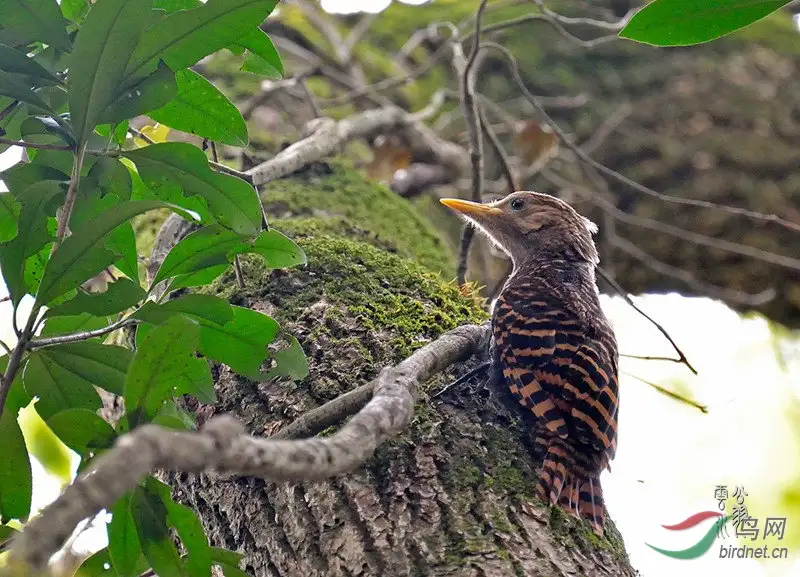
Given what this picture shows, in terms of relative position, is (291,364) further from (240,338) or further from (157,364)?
(157,364)

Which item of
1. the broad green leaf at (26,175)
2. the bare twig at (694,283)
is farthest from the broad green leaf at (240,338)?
the bare twig at (694,283)

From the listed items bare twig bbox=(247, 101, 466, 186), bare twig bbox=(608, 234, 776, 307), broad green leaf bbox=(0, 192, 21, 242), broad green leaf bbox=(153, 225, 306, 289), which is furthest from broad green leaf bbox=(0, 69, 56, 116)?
bare twig bbox=(608, 234, 776, 307)

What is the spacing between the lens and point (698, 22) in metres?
1.46

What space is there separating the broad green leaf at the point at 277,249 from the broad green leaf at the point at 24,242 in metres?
0.41

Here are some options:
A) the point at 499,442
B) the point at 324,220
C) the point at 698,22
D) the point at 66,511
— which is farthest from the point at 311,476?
the point at 324,220

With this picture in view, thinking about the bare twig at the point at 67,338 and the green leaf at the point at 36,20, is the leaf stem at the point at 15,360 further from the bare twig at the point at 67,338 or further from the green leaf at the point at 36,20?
the green leaf at the point at 36,20

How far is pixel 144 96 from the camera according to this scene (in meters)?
1.49

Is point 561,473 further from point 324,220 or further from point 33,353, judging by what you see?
point 324,220

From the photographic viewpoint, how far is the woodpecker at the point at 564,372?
1836 mm

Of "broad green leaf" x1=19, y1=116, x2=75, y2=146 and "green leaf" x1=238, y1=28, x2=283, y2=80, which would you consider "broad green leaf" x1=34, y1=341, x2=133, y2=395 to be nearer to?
"broad green leaf" x1=19, y1=116, x2=75, y2=146

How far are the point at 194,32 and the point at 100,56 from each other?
0.18 metres

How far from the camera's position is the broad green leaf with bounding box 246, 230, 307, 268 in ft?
5.62

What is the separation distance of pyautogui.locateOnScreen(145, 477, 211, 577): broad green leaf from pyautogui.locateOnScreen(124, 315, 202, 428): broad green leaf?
15 centimetres

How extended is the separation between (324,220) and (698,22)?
1665 mm
